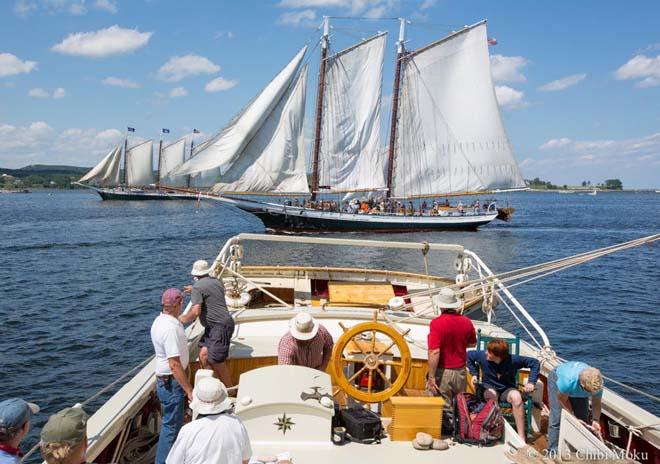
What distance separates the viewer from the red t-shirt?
602 cm

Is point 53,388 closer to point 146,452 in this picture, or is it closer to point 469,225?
point 146,452

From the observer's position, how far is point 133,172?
128 m

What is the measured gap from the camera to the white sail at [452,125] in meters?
54.4

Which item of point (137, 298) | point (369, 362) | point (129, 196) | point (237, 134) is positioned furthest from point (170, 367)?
point (129, 196)

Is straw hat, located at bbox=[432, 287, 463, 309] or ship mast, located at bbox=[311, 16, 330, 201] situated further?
ship mast, located at bbox=[311, 16, 330, 201]

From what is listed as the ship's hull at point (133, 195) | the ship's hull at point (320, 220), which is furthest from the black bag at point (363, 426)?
the ship's hull at point (133, 195)

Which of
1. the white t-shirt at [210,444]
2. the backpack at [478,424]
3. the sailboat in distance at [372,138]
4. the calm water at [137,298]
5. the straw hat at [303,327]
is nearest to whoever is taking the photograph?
the white t-shirt at [210,444]

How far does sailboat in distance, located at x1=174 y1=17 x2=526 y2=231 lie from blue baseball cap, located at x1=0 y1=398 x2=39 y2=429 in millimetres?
46406

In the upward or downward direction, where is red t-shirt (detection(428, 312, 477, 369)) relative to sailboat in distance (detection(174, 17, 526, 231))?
downward

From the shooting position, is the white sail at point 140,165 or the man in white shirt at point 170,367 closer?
the man in white shirt at point 170,367

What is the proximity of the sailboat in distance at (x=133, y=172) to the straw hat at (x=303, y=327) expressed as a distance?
121022 mm

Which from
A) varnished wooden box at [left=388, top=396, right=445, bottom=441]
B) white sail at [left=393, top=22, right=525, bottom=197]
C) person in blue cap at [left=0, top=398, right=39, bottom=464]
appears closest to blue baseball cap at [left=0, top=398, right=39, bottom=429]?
person in blue cap at [left=0, top=398, right=39, bottom=464]

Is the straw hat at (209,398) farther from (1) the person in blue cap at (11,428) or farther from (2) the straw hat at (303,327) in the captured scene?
(2) the straw hat at (303,327)

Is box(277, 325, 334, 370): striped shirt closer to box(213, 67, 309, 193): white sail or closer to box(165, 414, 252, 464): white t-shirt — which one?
box(165, 414, 252, 464): white t-shirt
